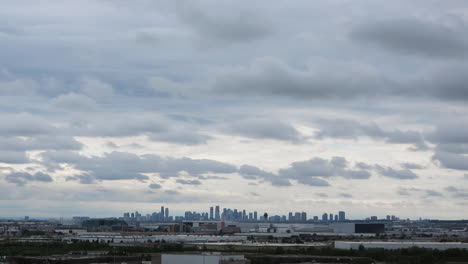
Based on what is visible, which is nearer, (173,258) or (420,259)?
(173,258)

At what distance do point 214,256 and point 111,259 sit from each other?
19.3 meters

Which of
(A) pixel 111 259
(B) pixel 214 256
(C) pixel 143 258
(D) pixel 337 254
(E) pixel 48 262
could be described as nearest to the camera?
(B) pixel 214 256

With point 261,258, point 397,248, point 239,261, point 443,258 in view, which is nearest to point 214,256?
point 239,261

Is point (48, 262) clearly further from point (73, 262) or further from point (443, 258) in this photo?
point (443, 258)

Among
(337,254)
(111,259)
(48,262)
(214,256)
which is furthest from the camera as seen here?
(337,254)

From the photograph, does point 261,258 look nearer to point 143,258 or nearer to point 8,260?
point 143,258

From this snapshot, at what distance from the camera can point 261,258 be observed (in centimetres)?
→ 9456

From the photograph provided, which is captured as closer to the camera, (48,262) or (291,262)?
(48,262)

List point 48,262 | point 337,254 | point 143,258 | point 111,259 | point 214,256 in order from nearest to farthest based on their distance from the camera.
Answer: point 214,256
point 48,262
point 111,259
point 143,258
point 337,254

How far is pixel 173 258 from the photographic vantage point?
3110 inches

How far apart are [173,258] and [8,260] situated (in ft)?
86.3

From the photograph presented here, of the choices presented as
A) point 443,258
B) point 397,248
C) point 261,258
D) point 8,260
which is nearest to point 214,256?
point 261,258

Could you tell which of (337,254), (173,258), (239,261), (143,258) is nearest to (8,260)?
(143,258)

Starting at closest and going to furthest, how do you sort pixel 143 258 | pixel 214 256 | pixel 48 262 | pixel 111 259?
1. pixel 214 256
2. pixel 48 262
3. pixel 111 259
4. pixel 143 258
